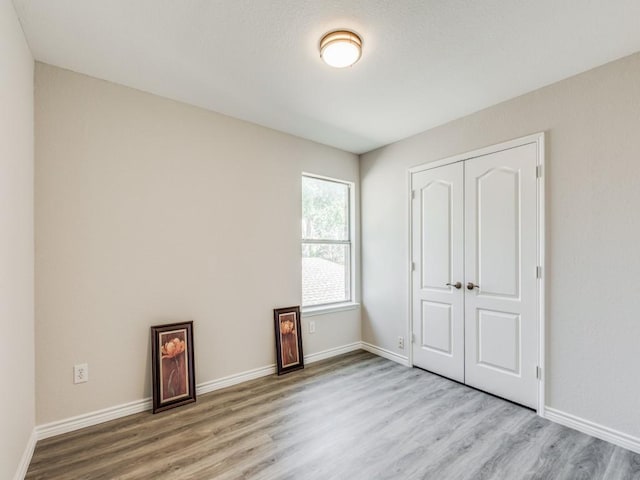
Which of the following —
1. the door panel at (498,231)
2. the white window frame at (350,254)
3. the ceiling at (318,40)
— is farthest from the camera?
the white window frame at (350,254)

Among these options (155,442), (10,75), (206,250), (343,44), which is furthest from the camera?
(206,250)

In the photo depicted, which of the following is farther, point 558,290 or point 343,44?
point 558,290

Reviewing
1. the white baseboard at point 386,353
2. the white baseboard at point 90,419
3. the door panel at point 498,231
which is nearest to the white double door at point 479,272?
the door panel at point 498,231

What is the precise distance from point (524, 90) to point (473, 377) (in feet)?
8.16

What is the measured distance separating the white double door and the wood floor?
1.07 feet

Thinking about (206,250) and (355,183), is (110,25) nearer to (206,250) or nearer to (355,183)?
(206,250)

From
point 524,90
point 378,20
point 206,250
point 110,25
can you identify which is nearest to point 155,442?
point 206,250

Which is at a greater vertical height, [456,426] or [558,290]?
[558,290]

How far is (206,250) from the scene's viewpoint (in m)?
2.81

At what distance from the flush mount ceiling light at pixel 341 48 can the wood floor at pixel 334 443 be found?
2.45m

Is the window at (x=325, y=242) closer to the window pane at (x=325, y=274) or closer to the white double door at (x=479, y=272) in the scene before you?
the window pane at (x=325, y=274)

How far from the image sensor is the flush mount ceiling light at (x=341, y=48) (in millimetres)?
1834

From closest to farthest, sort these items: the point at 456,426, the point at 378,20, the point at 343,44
Answer: 1. the point at 378,20
2. the point at 343,44
3. the point at 456,426

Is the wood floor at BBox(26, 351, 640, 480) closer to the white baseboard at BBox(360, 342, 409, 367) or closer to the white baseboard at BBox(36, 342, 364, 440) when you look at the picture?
the white baseboard at BBox(36, 342, 364, 440)
